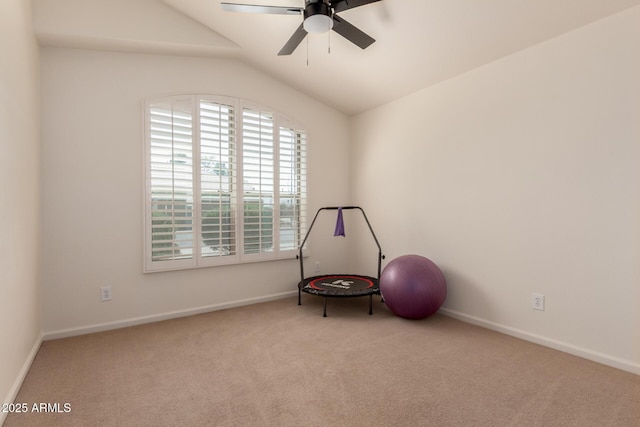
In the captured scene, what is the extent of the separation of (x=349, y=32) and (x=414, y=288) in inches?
87.8

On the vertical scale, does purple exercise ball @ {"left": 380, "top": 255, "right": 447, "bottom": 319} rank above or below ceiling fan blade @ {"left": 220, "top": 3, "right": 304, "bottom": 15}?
below

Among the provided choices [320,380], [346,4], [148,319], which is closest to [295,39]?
[346,4]

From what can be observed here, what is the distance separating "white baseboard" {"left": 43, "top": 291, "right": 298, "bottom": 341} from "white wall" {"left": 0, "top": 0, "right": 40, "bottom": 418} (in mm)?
216

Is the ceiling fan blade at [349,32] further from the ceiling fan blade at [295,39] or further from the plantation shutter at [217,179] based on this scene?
the plantation shutter at [217,179]

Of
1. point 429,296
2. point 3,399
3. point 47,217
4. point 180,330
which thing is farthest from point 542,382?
point 47,217

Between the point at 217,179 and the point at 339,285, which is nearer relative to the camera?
the point at 217,179

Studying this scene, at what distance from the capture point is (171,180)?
3.35 meters

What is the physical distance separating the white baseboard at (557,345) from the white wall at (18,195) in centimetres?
346

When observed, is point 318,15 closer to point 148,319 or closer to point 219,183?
A: point 219,183

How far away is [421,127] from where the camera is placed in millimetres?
3664

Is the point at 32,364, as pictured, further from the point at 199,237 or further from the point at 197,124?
the point at 197,124

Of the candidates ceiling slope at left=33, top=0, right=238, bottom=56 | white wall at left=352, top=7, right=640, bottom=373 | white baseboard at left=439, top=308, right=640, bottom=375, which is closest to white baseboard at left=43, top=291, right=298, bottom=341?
white wall at left=352, top=7, right=640, bottom=373

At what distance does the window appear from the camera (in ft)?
10.8

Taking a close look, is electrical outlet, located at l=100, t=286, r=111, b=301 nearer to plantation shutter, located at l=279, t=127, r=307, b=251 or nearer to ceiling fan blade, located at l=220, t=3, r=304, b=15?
plantation shutter, located at l=279, t=127, r=307, b=251
